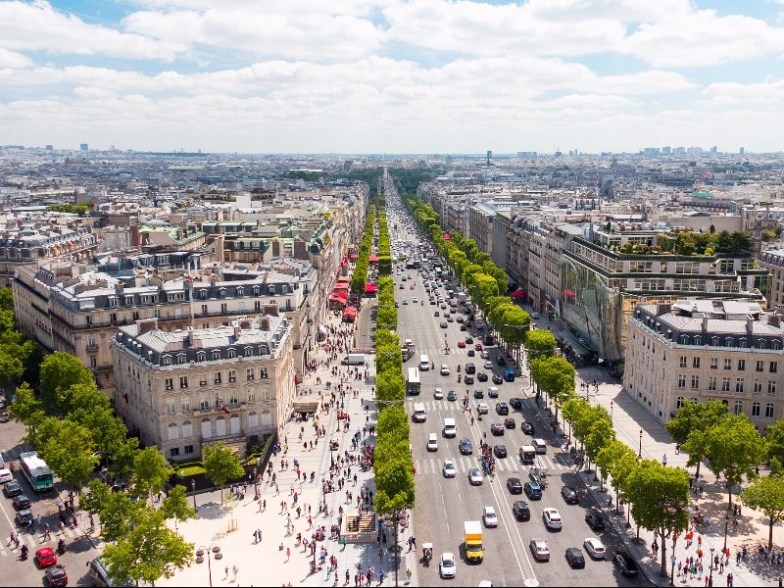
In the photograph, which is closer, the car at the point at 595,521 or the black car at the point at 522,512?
the car at the point at 595,521

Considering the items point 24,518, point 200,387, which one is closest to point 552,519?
point 200,387

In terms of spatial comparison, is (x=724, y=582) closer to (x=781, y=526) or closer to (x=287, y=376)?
(x=781, y=526)

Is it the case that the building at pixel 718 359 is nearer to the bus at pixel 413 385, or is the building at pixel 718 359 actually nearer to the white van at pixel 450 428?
the white van at pixel 450 428

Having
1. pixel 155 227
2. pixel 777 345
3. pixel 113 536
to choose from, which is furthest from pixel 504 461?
pixel 155 227

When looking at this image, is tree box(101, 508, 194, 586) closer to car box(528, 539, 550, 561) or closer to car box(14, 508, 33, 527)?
car box(14, 508, 33, 527)

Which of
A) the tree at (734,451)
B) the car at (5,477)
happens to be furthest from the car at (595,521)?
the car at (5,477)

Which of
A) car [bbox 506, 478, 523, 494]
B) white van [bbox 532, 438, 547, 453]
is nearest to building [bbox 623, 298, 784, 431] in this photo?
white van [bbox 532, 438, 547, 453]

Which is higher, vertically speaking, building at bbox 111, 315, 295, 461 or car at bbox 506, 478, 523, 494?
building at bbox 111, 315, 295, 461
